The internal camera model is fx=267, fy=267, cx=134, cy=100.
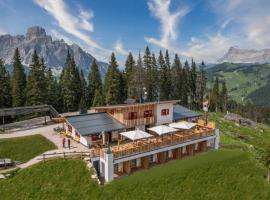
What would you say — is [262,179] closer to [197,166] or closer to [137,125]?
[197,166]

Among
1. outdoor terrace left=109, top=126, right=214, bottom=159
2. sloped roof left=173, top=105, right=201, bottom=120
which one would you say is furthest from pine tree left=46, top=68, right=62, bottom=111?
outdoor terrace left=109, top=126, right=214, bottom=159

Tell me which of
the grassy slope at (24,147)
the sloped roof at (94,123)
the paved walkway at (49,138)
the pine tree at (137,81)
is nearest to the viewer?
the paved walkway at (49,138)

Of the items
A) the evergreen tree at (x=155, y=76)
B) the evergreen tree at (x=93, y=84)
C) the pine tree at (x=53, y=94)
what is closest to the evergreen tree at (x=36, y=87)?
the pine tree at (x=53, y=94)

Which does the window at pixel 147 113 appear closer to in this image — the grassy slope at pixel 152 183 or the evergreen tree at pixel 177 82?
the grassy slope at pixel 152 183

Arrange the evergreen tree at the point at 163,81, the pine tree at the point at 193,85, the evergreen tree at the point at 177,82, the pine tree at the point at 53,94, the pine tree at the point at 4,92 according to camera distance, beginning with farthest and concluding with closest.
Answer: the pine tree at the point at 193,85 < the evergreen tree at the point at 177,82 < the evergreen tree at the point at 163,81 < the pine tree at the point at 53,94 < the pine tree at the point at 4,92

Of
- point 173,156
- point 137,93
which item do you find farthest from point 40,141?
point 137,93

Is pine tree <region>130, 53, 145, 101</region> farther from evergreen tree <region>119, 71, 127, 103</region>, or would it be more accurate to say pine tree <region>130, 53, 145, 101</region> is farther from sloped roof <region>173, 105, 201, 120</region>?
sloped roof <region>173, 105, 201, 120</region>

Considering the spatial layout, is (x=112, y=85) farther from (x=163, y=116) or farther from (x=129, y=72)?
(x=163, y=116)
